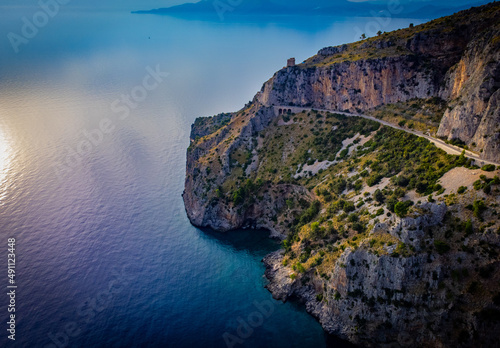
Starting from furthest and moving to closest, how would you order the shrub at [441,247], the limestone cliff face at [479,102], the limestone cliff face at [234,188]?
the limestone cliff face at [234,188] < the limestone cliff face at [479,102] < the shrub at [441,247]

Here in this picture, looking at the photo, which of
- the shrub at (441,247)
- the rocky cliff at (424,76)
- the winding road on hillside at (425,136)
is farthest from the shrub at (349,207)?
the rocky cliff at (424,76)

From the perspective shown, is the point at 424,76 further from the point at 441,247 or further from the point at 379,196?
the point at 441,247

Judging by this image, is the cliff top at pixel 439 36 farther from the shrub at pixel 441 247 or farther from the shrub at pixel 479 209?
the shrub at pixel 441 247

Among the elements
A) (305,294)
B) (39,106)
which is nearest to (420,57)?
(305,294)

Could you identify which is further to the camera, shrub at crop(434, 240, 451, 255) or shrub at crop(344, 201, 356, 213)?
shrub at crop(344, 201, 356, 213)

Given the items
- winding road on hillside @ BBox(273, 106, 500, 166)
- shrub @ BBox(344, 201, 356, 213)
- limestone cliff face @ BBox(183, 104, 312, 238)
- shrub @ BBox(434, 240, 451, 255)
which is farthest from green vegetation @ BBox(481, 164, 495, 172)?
limestone cliff face @ BBox(183, 104, 312, 238)

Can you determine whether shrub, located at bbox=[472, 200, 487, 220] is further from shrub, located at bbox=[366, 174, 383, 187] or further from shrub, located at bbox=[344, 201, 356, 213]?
shrub, located at bbox=[344, 201, 356, 213]

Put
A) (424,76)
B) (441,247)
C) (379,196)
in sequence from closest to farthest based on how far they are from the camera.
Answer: (441,247) → (379,196) → (424,76)

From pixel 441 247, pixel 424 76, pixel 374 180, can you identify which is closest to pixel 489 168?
pixel 441 247
